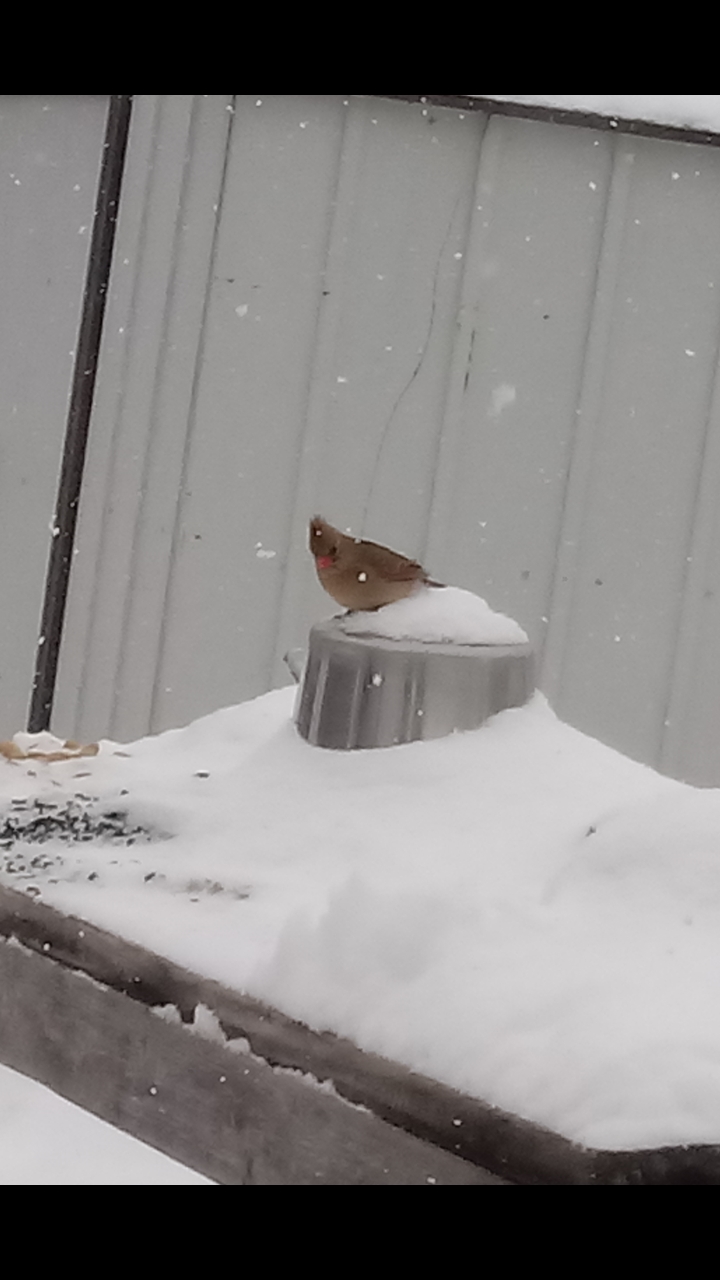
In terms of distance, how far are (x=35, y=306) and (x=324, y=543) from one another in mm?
1275

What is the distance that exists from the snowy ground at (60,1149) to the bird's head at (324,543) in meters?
0.54

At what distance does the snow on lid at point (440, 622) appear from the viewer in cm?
113

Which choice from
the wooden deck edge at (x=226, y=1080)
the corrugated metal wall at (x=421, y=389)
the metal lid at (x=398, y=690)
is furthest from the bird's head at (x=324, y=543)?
the corrugated metal wall at (x=421, y=389)

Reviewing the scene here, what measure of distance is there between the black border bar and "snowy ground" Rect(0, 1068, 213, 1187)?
62.7 inches

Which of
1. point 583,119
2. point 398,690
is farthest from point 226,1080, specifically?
point 583,119

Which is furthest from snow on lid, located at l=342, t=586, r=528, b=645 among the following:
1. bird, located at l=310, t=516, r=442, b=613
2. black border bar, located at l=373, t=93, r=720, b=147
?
black border bar, located at l=373, t=93, r=720, b=147

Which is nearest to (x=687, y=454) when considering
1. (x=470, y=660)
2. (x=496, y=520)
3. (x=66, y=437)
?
(x=496, y=520)

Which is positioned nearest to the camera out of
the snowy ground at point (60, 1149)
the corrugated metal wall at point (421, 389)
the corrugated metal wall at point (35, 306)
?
the snowy ground at point (60, 1149)

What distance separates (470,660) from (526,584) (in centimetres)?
118

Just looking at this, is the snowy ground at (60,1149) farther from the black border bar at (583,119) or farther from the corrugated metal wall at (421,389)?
the black border bar at (583,119)

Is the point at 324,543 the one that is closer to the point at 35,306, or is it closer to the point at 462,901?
the point at 462,901

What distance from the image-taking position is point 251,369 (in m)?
2.27

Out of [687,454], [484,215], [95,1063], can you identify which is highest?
[484,215]

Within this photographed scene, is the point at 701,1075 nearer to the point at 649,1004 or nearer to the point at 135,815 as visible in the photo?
the point at 649,1004
